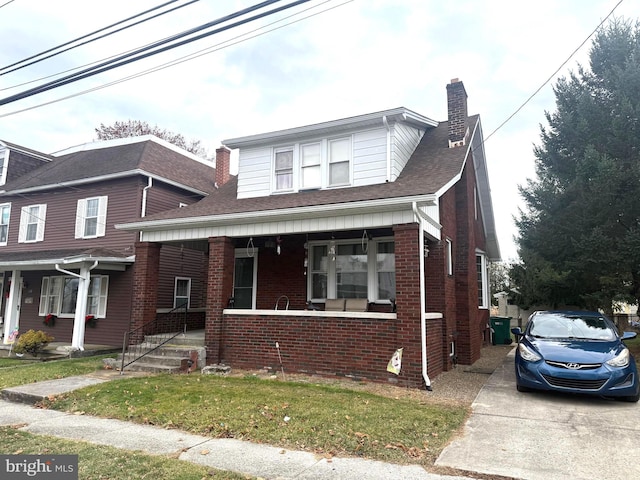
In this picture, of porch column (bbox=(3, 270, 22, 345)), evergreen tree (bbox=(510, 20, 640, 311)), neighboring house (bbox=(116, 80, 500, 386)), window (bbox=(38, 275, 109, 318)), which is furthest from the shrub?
evergreen tree (bbox=(510, 20, 640, 311))

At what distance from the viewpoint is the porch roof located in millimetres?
12822

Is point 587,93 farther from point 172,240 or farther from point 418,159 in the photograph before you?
point 172,240

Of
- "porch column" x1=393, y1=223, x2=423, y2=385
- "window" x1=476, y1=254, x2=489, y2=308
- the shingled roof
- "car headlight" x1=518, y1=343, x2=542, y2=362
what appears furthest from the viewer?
the shingled roof

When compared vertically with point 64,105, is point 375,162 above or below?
below

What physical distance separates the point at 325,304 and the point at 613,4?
840cm

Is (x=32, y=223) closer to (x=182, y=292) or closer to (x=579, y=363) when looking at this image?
(x=182, y=292)

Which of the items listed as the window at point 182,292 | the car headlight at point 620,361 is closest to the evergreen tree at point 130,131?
the window at point 182,292

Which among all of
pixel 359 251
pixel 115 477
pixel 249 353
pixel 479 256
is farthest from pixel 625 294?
pixel 115 477

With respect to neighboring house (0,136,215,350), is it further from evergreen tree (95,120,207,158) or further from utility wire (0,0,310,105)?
evergreen tree (95,120,207,158)

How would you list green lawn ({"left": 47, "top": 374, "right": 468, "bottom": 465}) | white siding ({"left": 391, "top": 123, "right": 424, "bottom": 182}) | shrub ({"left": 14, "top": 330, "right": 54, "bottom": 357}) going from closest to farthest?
green lawn ({"left": 47, "top": 374, "right": 468, "bottom": 465})
white siding ({"left": 391, "top": 123, "right": 424, "bottom": 182})
shrub ({"left": 14, "top": 330, "right": 54, "bottom": 357})

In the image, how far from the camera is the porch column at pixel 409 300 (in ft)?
25.4

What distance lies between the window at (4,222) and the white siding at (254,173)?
1201 centimetres

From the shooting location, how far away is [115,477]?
3.92m

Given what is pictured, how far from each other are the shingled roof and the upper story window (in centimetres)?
575
